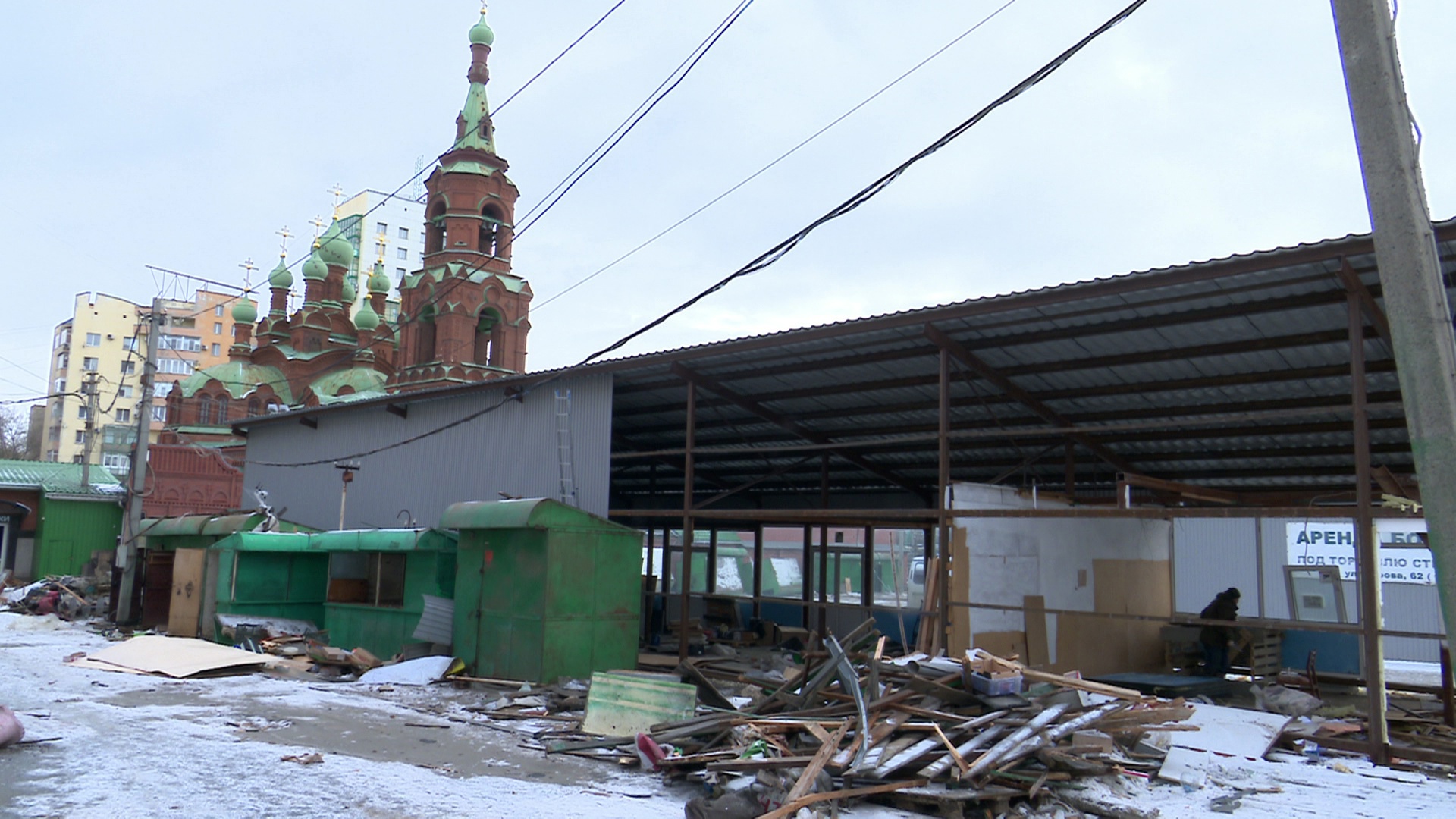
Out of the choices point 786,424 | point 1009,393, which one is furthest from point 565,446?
point 1009,393

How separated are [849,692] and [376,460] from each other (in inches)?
635

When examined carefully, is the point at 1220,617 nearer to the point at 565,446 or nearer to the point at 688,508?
the point at 688,508

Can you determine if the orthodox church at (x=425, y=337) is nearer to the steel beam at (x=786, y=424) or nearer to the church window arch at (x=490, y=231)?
the church window arch at (x=490, y=231)

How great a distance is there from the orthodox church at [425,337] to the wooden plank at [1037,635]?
2317 cm

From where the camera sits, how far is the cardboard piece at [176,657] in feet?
49.8

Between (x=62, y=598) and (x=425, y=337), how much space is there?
2094 cm

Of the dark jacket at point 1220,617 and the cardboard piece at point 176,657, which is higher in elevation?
the dark jacket at point 1220,617

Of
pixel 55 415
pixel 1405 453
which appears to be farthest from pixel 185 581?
pixel 55 415

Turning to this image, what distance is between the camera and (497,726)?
37.4ft

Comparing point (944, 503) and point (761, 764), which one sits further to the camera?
point (944, 503)

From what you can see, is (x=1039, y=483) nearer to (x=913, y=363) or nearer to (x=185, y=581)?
(x=913, y=363)

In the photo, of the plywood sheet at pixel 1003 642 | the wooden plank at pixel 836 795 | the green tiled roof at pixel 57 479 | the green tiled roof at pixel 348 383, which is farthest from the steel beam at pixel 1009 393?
the green tiled roof at pixel 348 383

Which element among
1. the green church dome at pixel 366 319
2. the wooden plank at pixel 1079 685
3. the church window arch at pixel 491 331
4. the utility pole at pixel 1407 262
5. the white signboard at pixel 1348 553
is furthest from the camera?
the green church dome at pixel 366 319

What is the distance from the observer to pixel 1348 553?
2330 centimetres
